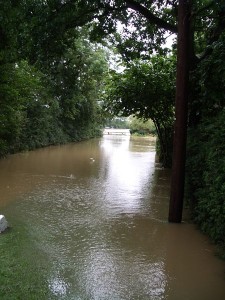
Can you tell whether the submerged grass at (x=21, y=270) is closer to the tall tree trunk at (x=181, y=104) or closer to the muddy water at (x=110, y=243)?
the muddy water at (x=110, y=243)

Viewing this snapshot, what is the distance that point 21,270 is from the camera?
14.9ft

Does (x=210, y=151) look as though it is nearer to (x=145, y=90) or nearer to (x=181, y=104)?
(x=181, y=104)

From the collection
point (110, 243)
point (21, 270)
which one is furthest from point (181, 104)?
point (21, 270)

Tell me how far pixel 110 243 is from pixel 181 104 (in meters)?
3.31

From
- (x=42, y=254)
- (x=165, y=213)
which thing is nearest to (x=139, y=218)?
(x=165, y=213)

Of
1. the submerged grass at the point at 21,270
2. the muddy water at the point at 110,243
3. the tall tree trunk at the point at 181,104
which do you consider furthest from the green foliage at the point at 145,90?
the submerged grass at the point at 21,270

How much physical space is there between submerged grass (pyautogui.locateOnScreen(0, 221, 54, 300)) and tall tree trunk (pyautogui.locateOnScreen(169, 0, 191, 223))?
3318 millimetres

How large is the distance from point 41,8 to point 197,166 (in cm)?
596

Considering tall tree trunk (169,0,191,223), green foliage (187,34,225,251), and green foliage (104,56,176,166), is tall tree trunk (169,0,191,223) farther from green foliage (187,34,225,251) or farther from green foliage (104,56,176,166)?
green foliage (104,56,176,166)

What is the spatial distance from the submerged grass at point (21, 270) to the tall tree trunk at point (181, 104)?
332 centimetres

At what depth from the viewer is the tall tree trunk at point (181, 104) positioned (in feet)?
22.7

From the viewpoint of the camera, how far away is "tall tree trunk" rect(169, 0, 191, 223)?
693 cm

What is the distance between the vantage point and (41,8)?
8766 mm

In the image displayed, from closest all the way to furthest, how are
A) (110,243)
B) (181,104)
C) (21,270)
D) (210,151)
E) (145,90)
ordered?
(21,270)
(210,151)
(110,243)
(181,104)
(145,90)
